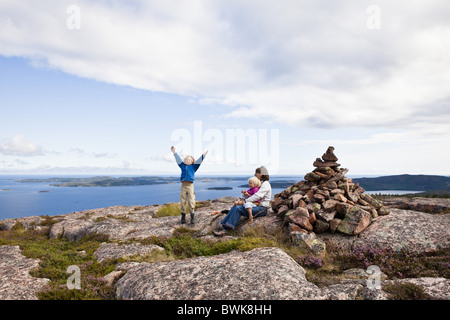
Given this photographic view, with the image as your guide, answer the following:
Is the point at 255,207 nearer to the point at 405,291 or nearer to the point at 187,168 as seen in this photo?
the point at 187,168

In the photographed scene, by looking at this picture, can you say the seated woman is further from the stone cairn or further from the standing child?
the standing child

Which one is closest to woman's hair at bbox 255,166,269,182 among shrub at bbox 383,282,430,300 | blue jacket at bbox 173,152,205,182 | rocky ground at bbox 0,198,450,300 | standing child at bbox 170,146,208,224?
rocky ground at bbox 0,198,450,300

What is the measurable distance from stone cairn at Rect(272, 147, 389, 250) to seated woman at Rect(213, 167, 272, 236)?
1043 mm

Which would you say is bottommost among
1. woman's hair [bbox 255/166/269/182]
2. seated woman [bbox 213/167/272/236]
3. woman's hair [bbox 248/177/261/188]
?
seated woman [bbox 213/167/272/236]

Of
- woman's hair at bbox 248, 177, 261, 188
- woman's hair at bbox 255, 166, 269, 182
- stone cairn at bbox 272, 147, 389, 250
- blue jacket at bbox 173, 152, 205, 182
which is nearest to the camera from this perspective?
stone cairn at bbox 272, 147, 389, 250

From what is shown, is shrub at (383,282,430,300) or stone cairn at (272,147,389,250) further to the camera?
stone cairn at (272,147,389,250)

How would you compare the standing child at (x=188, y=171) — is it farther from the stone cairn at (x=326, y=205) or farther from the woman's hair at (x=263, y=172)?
the stone cairn at (x=326, y=205)

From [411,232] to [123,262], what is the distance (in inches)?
515

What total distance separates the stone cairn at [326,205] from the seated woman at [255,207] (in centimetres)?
104

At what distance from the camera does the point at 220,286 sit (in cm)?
677

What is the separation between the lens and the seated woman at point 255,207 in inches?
602

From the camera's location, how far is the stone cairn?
40.6ft

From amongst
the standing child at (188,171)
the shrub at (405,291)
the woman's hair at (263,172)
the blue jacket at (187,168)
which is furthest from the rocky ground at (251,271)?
the blue jacket at (187,168)
